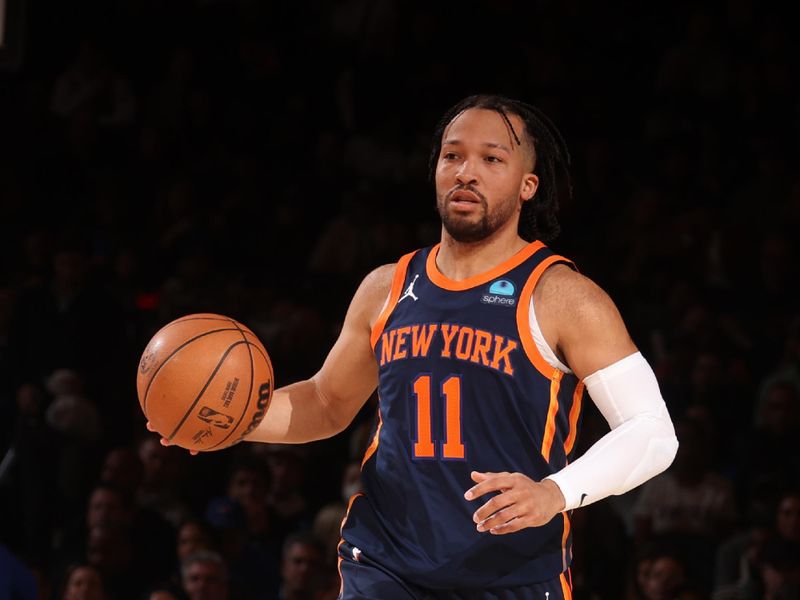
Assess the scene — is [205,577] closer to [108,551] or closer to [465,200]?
[108,551]

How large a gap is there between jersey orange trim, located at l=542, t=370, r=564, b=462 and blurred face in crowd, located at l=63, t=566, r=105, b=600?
11.6 ft

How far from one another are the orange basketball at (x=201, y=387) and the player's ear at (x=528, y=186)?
792mm

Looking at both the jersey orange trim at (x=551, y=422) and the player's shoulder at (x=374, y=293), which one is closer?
the jersey orange trim at (x=551, y=422)

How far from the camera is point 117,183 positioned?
956cm

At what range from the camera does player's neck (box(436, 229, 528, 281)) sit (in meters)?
3.47

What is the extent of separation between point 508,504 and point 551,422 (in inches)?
19.1

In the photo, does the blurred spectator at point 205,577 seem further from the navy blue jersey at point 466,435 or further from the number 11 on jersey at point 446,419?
the number 11 on jersey at point 446,419

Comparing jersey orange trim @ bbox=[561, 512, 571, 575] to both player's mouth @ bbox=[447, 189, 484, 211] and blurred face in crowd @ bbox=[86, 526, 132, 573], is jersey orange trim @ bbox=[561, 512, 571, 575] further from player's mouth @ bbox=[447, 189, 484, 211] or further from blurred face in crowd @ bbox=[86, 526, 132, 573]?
blurred face in crowd @ bbox=[86, 526, 132, 573]

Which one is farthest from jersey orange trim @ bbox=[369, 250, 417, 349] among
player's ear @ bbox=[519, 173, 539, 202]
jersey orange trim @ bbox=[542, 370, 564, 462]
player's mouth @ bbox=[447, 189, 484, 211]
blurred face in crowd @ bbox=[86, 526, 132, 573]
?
blurred face in crowd @ bbox=[86, 526, 132, 573]

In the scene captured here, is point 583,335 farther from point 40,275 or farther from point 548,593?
point 40,275

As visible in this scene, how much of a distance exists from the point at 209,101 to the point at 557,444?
722 centimetres

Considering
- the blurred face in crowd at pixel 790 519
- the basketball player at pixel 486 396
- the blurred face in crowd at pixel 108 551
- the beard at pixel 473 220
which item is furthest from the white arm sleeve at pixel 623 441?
the blurred face in crowd at pixel 108 551

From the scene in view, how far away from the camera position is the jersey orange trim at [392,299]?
11.5 ft

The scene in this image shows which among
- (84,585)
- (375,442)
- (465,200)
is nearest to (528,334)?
(465,200)
